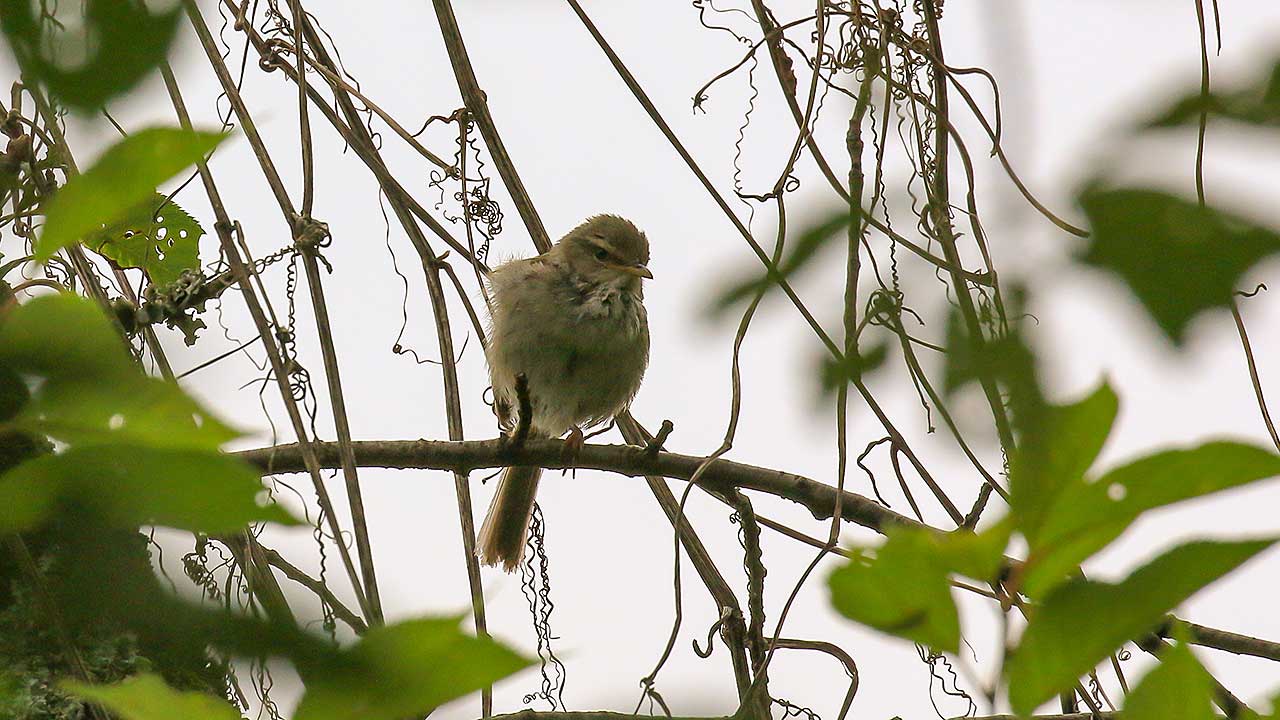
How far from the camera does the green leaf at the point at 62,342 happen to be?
24.0 inches

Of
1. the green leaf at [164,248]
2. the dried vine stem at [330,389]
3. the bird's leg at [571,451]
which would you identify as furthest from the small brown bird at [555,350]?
the dried vine stem at [330,389]

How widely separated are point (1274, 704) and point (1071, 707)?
1331 mm

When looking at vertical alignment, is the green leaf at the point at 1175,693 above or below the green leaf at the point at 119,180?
below

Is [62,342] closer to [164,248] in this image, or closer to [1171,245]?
[1171,245]

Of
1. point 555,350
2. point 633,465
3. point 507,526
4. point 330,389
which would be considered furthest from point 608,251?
point 330,389

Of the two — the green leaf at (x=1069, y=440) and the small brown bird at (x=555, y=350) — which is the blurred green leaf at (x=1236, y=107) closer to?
the green leaf at (x=1069, y=440)

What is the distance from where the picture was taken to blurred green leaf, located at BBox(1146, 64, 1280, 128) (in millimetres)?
544

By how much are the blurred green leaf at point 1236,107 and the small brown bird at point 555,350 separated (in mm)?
3862

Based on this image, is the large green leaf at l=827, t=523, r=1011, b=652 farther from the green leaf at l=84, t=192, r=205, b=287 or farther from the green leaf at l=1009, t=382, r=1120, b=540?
the green leaf at l=84, t=192, r=205, b=287

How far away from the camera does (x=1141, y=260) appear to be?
1.71ft

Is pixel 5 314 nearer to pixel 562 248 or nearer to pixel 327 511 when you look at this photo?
pixel 327 511

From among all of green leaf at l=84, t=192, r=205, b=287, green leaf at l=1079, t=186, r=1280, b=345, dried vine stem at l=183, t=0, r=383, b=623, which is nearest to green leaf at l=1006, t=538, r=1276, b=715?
green leaf at l=1079, t=186, r=1280, b=345

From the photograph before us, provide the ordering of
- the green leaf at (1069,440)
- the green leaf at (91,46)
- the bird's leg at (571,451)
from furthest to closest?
the bird's leg at (571,451) → the green leaf at (1069,440) → the green leaf at (91,46)

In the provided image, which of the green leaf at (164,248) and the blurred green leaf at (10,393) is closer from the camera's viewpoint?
the blurred green leaf at (10,393)
